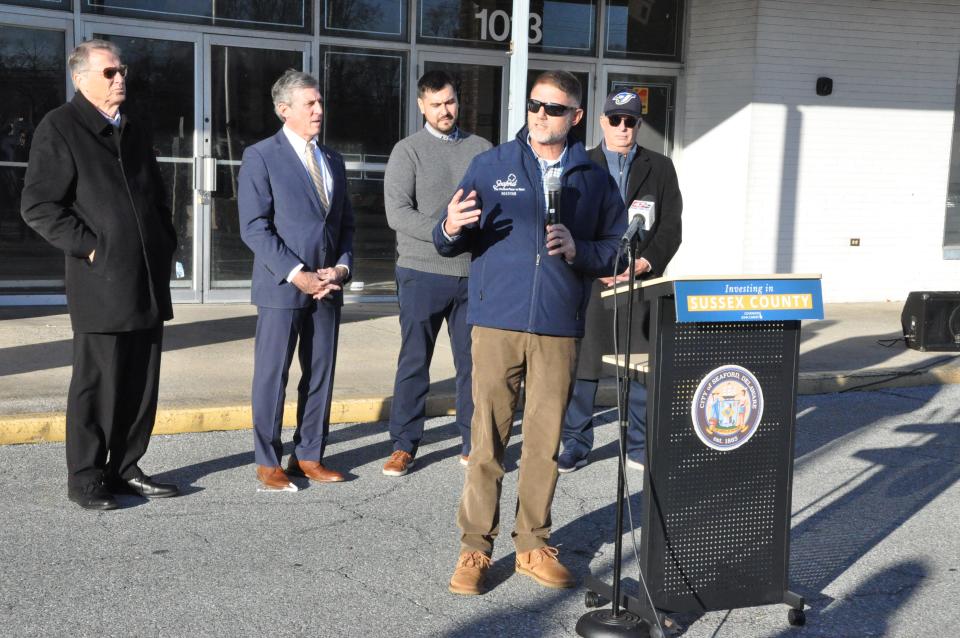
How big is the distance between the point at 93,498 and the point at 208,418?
170cm

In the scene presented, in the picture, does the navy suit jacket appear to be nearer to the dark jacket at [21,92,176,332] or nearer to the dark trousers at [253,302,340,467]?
the dark trousers at [253,302,340,467]

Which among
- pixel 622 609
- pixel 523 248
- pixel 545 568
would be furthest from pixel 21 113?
pixel 622 609

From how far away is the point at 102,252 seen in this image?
5.50 m

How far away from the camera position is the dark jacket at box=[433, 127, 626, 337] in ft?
15.5

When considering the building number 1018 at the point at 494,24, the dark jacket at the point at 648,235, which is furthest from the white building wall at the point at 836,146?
the dark jacket at the point at 648,235

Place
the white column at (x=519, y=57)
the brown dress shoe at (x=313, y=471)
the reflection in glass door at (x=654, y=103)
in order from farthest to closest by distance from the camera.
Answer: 1. the reflection in glass door at (x=654, y=103)
2. the white column at (x=519, y=57)
3. the brown dress shoe at (x=313, y=471)

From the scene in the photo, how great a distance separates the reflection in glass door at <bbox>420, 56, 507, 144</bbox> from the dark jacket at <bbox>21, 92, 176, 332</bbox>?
7296 mm

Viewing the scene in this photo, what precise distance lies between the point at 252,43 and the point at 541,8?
11.1 feet

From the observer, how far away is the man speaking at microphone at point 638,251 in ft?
21.1

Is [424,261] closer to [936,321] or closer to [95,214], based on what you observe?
[95,214]

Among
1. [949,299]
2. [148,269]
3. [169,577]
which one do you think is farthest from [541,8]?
[169,577]

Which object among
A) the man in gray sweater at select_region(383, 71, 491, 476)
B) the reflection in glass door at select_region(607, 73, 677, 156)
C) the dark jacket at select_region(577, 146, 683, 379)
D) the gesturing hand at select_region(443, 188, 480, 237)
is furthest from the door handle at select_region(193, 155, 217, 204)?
the gesturing hand at select_region(443, 188, 480, 237)

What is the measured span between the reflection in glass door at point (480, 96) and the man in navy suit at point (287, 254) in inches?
263

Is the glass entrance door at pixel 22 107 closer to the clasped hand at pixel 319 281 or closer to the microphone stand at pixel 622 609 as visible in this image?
the clasped hand at pixel 319 281
